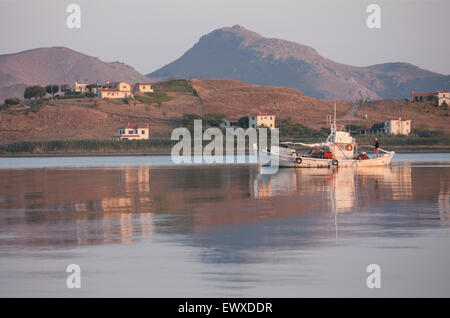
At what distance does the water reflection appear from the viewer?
19.6m

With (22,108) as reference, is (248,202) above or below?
below

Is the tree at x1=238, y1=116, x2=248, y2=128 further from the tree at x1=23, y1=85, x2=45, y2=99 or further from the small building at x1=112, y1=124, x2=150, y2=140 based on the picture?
the tree at x1=23, y1=85, x2=45, y2=99

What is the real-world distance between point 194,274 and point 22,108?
149329mm

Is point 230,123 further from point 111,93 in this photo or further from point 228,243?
point 228,243

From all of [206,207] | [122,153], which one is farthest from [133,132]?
[206,207]

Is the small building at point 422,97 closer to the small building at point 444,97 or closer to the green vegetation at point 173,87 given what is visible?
the small building at point 444,97

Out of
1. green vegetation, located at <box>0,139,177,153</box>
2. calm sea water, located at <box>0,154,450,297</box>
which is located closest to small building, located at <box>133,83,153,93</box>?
green vegetation, located at <box>0,139,177,153</box>

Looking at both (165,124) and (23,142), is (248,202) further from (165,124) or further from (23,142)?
(165,124)

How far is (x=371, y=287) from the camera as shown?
12852 millimetres

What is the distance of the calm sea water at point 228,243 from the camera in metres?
13.2

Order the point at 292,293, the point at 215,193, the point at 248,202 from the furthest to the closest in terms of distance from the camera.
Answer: the point at 215,193, the point at 248,202, the point at 292,293

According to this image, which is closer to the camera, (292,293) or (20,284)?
(292,293)

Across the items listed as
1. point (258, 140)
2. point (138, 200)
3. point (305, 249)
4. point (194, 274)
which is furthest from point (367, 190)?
point (258, 140)

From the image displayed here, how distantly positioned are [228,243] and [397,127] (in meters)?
124
